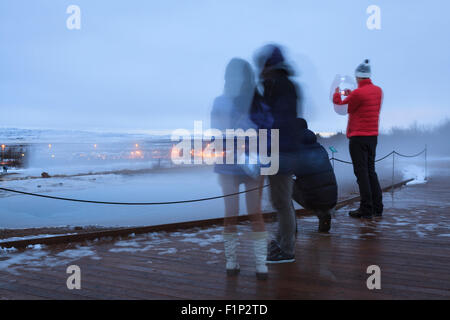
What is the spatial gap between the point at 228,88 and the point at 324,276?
1.38m

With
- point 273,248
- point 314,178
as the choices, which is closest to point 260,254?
point 273,248

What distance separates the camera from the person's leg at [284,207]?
2656mm

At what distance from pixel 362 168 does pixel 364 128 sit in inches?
18.9

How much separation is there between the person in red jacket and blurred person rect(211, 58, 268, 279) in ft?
7.58

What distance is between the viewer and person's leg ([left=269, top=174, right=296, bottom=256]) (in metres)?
2.66

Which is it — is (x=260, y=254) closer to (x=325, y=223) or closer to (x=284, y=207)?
(x=284, y=207)

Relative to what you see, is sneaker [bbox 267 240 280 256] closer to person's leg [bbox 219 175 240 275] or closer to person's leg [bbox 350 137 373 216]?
person's leg [bbox 219 175 240 275]

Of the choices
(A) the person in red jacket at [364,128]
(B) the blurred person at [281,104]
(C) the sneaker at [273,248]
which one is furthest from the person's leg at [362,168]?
(B) the blurred person at [281,104]

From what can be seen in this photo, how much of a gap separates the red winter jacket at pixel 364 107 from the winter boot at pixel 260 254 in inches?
96.4

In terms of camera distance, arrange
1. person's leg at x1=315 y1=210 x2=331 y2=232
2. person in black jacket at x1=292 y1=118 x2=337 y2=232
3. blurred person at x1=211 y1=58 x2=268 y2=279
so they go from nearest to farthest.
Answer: blurred person at x1=211 y1=58 x2=268 y2=279
person in black jacket at x1=292 y1=118 x2=337 y2=232
person's leg at x1=315 y1=210 x2=331 y2=232

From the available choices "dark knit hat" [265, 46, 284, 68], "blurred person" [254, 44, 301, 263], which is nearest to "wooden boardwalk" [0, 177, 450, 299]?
"blurred person" [254, 44, 301, 263]

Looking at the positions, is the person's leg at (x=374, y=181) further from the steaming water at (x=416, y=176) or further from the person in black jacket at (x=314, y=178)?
the steaming water at (x=416, y=176)

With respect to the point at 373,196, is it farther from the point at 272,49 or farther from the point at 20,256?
the point at 20,256
